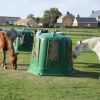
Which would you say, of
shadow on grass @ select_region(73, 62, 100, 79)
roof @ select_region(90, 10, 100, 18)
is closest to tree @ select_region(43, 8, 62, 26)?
roof @ select_region(90, 10, 100, 18)

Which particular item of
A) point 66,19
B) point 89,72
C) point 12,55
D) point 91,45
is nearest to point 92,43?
point 91,45

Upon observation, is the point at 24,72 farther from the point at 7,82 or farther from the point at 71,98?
the point at 71,98

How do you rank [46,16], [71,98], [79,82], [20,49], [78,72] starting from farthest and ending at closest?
1. [46,16]
2. [20,49]
3. [78,72]
4. [79,82]
5. [71,98]

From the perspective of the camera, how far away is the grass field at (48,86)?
999 cm

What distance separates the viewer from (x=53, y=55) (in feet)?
43.5

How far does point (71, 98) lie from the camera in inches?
387

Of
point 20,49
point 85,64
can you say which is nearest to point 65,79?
point 85,64

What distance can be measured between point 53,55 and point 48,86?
84.7 inches

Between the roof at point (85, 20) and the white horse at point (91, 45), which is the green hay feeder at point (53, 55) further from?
the roof at point (85, 20)

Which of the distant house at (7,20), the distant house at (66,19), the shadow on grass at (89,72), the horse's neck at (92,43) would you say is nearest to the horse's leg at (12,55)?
the shadow on grass at (89,72)

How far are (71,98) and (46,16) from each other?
4798 inches

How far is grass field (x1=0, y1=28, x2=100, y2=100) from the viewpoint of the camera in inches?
393

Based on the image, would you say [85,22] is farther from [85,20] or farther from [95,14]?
[95,14]

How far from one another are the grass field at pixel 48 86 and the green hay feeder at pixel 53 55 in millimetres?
421
